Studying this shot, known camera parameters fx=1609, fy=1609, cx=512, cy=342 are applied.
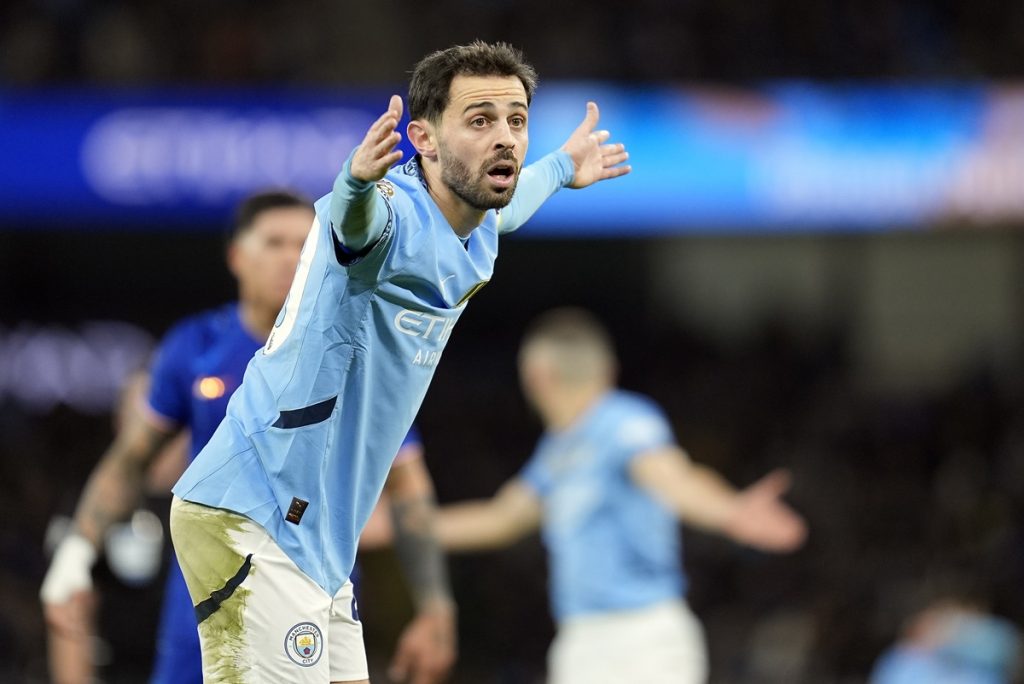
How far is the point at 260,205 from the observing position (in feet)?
17.5

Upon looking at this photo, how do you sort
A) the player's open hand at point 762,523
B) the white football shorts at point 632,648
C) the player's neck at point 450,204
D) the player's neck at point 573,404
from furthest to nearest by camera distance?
the player's neck at point 573,404
the white football shorts at point 632,648
the player's open hand at point 762,523
the player's neck at point 450,204

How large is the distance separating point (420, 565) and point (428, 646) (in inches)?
10.3

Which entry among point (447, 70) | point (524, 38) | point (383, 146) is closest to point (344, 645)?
point (383, 146)

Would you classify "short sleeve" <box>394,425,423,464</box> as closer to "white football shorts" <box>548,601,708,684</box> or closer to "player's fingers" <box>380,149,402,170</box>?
"white football shorts" <box>548,601,708,684</box>

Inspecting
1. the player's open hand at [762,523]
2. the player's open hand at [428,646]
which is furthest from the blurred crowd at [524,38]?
the player's open hand at [428,646]

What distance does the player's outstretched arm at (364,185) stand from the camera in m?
3.41

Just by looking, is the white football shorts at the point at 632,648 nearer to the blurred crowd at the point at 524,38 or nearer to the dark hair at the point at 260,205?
the dark hair at the point at 260,205

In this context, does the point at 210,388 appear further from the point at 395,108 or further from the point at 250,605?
the point at 395,108

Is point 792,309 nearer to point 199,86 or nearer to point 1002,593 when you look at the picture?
point 1002,593

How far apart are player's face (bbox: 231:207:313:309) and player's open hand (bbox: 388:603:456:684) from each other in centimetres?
112

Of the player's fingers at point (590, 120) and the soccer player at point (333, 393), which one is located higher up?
the player's fingers at point (590, 120)

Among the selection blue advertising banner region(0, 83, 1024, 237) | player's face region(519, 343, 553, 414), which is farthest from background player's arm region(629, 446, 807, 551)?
blue advertising banner region(0, 83, 1024, 237)

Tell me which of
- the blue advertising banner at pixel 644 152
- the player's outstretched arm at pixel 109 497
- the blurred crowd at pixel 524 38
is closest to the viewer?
the player's outstretched arm at pixel 109 497

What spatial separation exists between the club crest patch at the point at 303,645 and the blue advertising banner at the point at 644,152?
833 cm
